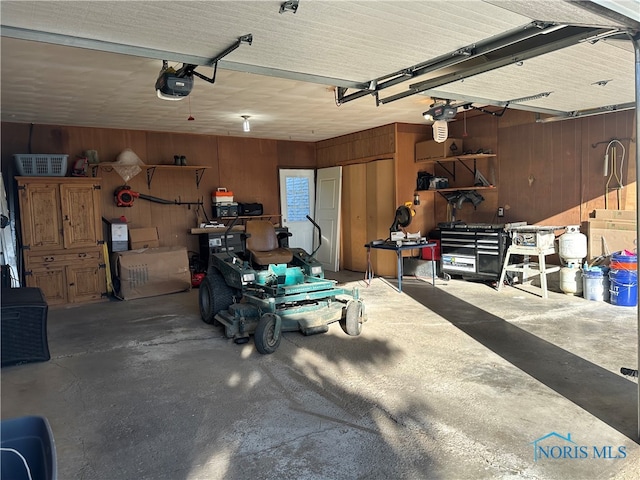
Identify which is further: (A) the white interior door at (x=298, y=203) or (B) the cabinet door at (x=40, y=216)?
(A) the white interior door at (x=298, y=203)

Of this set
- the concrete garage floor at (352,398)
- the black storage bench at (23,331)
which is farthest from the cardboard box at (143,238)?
the black storage bench at (23,331)

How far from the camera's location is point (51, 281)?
20.7ft

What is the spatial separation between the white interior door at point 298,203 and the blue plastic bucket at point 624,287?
537 cm

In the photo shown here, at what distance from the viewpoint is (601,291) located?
5.55m

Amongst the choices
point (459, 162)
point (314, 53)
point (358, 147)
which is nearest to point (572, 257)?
point (459, 162)

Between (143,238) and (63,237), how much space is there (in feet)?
3.96

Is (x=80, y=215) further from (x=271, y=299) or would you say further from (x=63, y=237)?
(x=271, y=299)

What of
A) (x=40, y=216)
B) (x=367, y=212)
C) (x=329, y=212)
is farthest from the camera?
(x=329, y=212)

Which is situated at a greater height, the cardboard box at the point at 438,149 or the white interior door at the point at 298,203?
the cardboard box at the point at 438,149

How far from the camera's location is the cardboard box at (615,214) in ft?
18.4

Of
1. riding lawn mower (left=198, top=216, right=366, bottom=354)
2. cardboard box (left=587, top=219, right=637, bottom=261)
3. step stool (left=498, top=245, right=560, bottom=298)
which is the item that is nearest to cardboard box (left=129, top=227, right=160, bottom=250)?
riding lawn mower (left=198, top=216, right=366, bottom=354)

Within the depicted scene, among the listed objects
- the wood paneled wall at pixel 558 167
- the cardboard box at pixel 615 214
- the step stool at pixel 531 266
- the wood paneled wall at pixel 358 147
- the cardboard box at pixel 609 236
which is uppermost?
the wood paneled wall at pixel 358 147

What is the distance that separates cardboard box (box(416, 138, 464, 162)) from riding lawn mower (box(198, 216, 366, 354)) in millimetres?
3034

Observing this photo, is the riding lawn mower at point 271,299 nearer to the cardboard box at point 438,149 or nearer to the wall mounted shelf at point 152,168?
the wall mounted shelf at point 152,168
